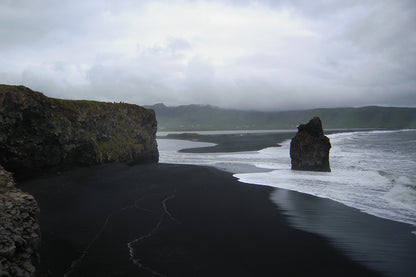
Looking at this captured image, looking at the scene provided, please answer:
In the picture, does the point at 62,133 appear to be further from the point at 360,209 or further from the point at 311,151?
the point at 311,151

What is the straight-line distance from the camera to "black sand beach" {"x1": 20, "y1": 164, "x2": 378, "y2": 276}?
867 centimetres

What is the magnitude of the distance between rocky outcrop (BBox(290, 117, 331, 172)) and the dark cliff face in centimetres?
2182

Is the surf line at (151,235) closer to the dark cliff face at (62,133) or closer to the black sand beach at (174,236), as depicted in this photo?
the black sand beach at (174,236)

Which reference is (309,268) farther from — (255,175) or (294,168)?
(294,168)

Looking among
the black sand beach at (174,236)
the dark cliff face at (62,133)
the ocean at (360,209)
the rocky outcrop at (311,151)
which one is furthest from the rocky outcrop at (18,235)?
the rocky outcrop at (311,151)

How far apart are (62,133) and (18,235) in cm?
2135

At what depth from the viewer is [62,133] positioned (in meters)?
25.9

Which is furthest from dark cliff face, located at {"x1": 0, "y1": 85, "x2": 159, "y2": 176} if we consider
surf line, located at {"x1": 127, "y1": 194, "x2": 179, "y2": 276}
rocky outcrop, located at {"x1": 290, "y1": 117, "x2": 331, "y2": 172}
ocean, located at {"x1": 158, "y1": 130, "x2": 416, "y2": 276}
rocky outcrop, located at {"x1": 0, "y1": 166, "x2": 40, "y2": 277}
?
rocky outcrop, located at {"x1": 290, "y1": 117, "x2": 331, "y2": 172}

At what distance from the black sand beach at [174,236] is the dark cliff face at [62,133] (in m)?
3.76

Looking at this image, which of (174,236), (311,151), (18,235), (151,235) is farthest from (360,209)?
(18,235)

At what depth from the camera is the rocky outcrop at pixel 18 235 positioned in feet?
20.5

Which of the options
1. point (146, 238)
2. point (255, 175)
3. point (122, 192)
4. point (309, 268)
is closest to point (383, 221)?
point (309, 268)

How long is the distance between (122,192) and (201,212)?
758 cm

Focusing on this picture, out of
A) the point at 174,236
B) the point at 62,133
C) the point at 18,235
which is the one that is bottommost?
the point at 174,236
